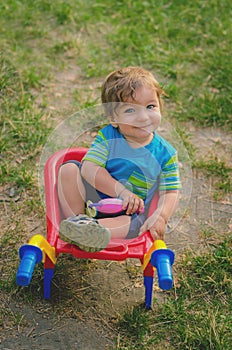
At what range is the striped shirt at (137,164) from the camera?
9.61 feet

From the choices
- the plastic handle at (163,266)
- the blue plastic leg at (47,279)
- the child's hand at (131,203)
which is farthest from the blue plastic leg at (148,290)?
the blue plastic leg at (47,279)

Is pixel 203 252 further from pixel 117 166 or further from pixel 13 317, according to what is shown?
pixel 13 317

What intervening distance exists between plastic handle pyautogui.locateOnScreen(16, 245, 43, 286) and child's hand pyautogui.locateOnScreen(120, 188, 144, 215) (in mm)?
473

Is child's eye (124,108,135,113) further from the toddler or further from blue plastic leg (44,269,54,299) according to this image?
blue plastic leg (44,269,54,299)

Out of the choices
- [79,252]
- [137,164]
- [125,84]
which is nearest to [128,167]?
[137,164]

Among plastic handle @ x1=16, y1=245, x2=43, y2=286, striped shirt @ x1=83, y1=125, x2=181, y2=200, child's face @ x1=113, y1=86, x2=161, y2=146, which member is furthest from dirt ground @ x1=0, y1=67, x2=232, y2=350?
child's face @ x1=113, y1=86, x2=161, y2=146

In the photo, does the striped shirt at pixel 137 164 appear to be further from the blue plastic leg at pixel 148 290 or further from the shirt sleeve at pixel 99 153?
the blue plastic leg at pixel 148 290

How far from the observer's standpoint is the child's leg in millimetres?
2875

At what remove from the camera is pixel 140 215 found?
2867mm

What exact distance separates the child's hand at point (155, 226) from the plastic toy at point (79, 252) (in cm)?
3

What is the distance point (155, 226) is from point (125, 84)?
70cm

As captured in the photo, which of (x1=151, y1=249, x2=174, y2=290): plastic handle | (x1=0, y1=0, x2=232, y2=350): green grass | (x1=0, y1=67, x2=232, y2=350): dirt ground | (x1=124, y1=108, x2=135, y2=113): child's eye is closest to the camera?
(x1=151, y1=249, x2=174, y2=290): plastic handle

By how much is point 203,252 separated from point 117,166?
2.25 feet

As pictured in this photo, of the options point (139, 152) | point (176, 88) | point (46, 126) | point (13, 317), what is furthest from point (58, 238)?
point (176, 88)
